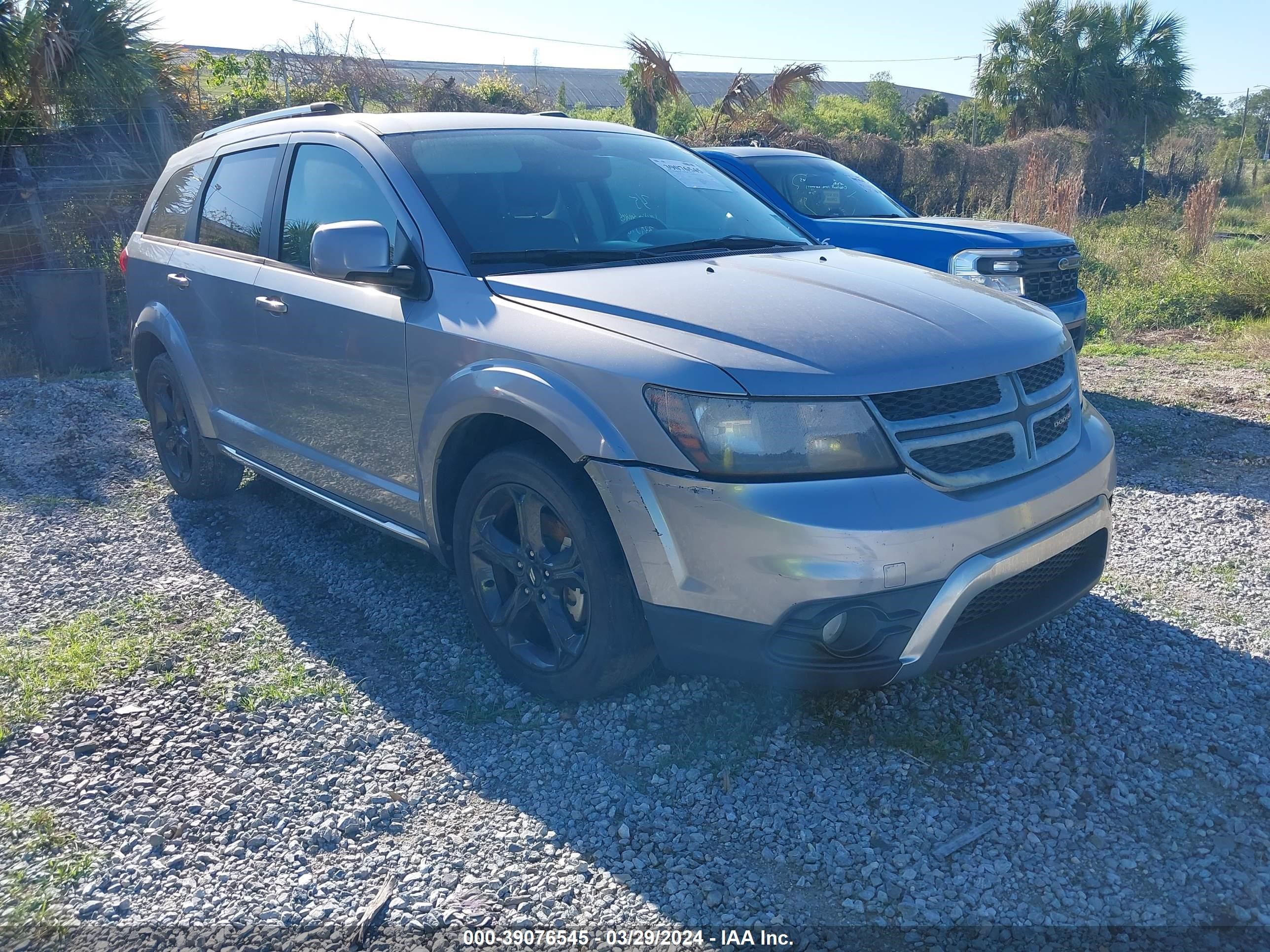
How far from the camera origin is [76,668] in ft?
11.9

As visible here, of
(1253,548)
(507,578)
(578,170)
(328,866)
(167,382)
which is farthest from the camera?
(167,382)

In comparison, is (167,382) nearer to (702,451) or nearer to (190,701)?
(190,701)

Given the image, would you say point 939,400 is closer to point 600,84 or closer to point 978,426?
point 978,426

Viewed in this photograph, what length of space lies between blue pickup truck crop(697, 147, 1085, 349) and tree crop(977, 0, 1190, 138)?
25600mm

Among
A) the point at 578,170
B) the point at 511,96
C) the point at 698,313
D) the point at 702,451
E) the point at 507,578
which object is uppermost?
Result: the point at 511,96

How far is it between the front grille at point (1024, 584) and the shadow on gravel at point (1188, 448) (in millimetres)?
2142

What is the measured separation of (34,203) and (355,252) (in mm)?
8701

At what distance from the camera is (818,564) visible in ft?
8.38

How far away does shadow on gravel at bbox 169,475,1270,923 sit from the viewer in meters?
2.54

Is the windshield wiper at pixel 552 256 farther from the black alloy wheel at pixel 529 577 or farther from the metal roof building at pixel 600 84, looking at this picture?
the metal roof building at pixel 600 84

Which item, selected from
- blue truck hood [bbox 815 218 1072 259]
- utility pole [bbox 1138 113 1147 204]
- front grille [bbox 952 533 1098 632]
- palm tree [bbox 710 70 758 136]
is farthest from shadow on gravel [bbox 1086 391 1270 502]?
utility pole [bbox 1138 113 1147 204]

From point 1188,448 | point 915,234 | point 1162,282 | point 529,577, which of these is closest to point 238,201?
point 529,577

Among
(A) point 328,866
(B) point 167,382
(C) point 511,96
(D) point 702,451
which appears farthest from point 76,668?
(C) point 511,96

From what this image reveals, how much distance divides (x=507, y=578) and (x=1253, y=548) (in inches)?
132
